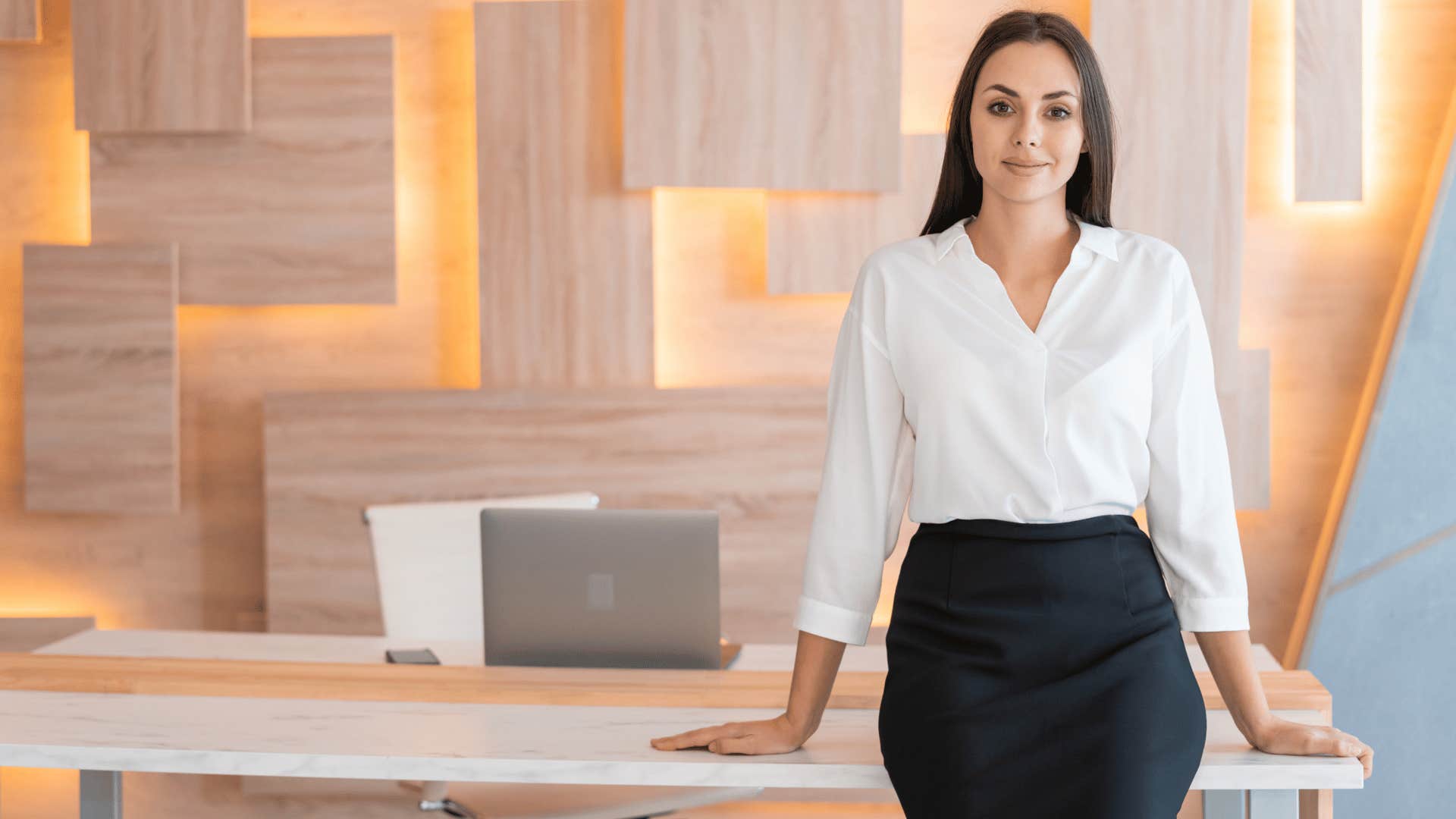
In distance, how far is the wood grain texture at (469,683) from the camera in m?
1.72

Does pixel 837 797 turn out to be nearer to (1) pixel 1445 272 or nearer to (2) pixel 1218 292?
(2) pixel 1218 292

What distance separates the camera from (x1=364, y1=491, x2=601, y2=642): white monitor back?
262 centimetres

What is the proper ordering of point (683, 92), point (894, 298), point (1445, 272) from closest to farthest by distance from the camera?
point (894, 298) → point (1445, 272) → point (683, 92)

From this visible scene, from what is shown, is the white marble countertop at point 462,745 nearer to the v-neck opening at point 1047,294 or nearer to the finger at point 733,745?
the finger at point 733,745

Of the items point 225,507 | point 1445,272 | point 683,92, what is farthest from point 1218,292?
point 225,507

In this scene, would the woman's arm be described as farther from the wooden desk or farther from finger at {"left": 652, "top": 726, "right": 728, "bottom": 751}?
finger at {"left": 652, "top": 726, "right": 728, "bottom": 751}

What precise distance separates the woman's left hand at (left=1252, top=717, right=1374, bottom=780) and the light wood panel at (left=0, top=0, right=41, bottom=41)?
3.42m

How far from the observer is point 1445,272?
3.03m

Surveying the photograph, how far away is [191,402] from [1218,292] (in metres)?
2.75

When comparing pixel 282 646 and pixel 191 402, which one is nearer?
pixel 282 646

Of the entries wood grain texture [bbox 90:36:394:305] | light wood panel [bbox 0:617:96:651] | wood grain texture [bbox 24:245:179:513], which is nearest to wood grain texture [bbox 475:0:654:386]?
wood grain texture [bbox 90:36:394:305]

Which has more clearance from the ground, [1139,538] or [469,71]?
[469,71]

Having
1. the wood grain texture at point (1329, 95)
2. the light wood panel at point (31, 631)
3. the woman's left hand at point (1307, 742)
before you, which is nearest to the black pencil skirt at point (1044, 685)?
the woman's left hand at point (1307, 742)

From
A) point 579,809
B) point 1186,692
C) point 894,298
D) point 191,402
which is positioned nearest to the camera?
point 1186,692
